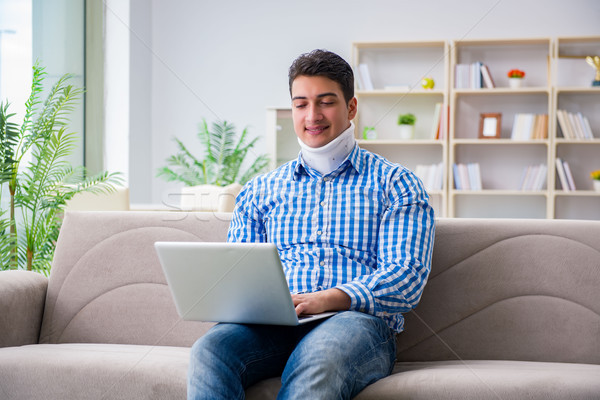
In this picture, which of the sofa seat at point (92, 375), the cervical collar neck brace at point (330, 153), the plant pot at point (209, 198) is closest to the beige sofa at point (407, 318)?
the sofa seat at point (92, 375)

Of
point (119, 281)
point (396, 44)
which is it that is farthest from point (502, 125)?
point (119, 281)

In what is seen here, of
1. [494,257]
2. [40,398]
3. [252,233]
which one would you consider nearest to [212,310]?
[252,233]

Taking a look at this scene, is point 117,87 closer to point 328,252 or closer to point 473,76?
point 473,76

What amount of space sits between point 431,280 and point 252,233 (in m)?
0.52

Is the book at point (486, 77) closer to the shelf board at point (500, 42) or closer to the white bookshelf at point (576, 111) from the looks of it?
the shelf board at point (500, 42)

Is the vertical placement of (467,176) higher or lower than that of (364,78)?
lower

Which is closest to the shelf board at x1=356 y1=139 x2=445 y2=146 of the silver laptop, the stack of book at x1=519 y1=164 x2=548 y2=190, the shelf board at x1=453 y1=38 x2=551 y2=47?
the stack of book at x1=519 y1=164 x2=548 y2=190

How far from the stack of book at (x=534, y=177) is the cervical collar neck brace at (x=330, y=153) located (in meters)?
3.83

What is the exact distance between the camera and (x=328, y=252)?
157 cm

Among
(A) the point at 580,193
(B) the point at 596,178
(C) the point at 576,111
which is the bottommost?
(A) the point at 580,193

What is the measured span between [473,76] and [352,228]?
12.8ft

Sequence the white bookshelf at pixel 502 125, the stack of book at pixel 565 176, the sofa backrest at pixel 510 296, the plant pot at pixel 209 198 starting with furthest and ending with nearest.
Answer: the white bookshelf at pixel 502 125 < the stack of book at pixel 565 176 < the plant pot at pixel 209 198 < the sofa backrest at pixel 510 296

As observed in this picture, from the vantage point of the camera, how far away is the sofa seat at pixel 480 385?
1282mm

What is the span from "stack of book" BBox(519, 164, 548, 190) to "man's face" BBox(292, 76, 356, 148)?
3.85 metres
